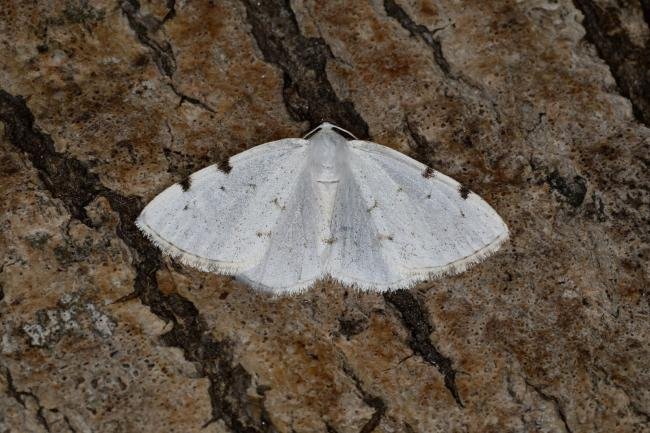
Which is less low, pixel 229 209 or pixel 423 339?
pixel 229 209

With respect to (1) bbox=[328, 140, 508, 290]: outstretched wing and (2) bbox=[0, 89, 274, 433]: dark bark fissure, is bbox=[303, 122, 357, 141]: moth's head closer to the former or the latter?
(1) bbox=[328, 140, 508, 290]: outstretched wing

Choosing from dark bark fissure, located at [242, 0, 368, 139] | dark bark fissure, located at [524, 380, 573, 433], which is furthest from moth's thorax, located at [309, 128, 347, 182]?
dark bark fissure, located at [524, 380, 573, 433]

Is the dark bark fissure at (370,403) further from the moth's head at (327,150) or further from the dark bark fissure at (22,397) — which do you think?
the dark bark fissure at (22,397)

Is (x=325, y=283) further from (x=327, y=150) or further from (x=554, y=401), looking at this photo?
(x=554, y=401)

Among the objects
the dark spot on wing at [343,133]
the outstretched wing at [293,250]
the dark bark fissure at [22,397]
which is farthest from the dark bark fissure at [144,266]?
the dark spot on wing at [343,133]

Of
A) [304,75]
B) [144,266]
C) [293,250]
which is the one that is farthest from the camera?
[304,75]

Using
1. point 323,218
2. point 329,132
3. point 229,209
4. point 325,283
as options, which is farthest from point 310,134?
point 325,283

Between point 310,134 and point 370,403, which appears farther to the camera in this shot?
point 310,134
